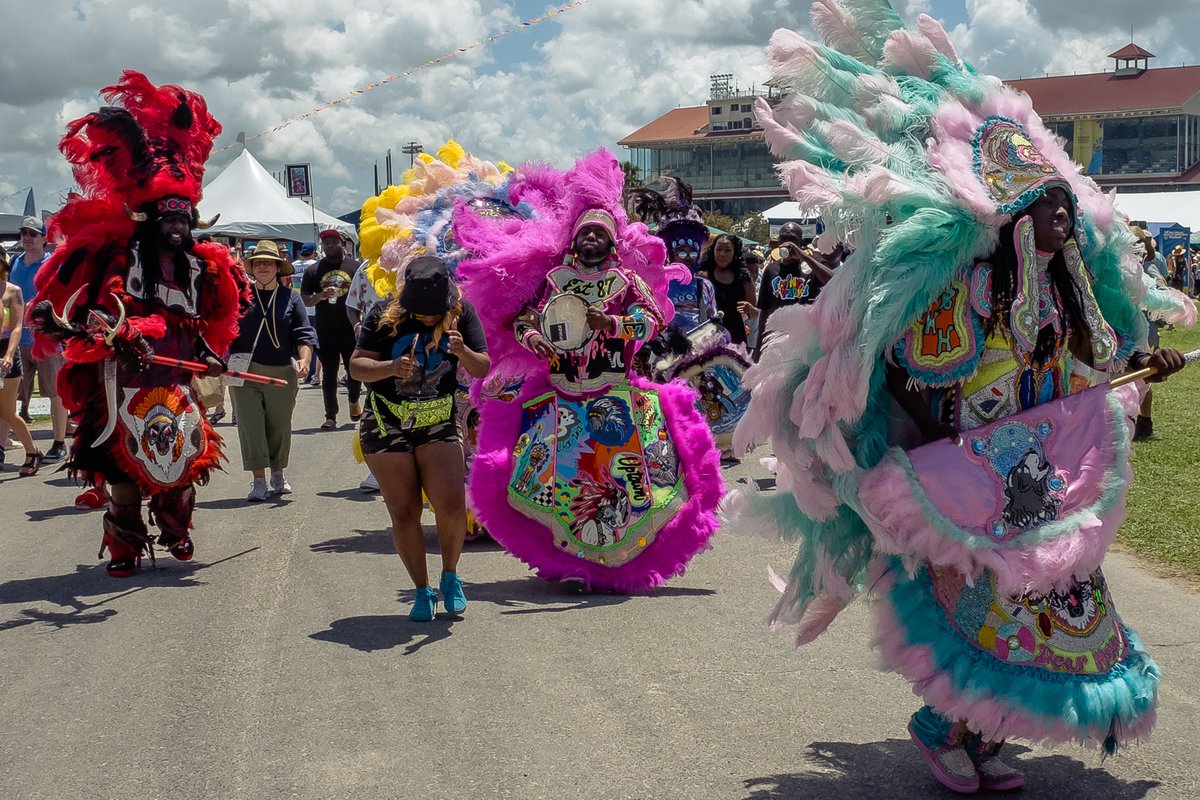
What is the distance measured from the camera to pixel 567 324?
7352 millimetres

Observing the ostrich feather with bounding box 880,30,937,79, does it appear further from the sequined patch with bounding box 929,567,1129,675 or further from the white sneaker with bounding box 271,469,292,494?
the white sneaker with bounding box 271,469,292,494

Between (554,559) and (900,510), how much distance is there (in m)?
3.49

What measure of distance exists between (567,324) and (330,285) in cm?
784

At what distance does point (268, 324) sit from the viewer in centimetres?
1077

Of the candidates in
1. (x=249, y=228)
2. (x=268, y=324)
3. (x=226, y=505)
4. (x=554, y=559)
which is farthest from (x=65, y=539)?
(x=249, y=228)

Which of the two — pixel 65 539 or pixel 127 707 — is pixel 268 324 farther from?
pixel 127 707

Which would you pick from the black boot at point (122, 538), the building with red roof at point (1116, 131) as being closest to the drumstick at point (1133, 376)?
the black boot at point (122, 538)

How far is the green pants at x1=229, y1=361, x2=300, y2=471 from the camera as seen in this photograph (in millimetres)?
10547

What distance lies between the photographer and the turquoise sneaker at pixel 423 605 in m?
6.58

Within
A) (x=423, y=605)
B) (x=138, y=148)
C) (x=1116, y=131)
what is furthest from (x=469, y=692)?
(x=1116, y=131)

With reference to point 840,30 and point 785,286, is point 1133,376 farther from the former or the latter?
point 785,286

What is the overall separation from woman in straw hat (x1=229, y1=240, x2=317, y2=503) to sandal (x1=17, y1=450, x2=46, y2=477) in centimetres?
263

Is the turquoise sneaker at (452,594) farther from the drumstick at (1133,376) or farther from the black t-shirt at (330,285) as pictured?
the black t-shirt at (330,285)

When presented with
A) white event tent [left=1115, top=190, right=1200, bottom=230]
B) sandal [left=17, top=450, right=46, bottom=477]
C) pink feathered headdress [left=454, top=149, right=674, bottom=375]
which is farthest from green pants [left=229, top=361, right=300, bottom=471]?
white event tent [left=1115, top=190, right=1200, bottom=230]
